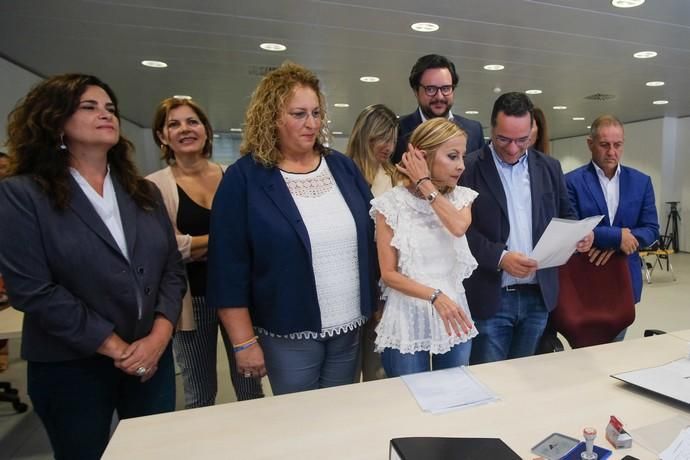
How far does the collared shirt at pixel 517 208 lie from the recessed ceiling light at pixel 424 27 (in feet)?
7.29

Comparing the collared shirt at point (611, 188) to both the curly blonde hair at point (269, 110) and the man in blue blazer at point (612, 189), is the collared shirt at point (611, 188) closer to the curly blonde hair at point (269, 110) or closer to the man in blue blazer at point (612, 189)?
the man in blue blazer at point (612, 189)

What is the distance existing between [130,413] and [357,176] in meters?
1.11

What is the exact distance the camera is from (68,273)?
127cm

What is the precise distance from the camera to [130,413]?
1447mm

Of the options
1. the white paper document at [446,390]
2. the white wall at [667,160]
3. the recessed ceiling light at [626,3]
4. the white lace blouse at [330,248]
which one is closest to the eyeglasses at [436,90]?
the white lace blouse at [330,248]

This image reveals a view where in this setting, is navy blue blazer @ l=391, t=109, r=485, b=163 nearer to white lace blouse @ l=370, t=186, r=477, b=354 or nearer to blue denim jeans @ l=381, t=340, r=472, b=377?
white lace blouse @ l=370, t=186, r=477, b=354

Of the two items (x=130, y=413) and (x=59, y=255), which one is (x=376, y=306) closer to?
(x=130, y=413)

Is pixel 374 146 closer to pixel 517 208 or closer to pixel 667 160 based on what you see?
pixel 517 208

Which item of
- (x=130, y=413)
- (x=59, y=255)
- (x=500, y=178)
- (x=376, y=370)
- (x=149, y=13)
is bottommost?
(x=376, y=370)

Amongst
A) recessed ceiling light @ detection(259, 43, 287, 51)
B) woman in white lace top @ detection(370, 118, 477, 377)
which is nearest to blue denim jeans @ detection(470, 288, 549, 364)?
woman in white lace top @ detection(370, 118, 477, 377)

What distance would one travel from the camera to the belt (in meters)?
1.81

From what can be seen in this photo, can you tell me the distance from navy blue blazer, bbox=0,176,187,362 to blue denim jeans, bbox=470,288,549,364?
1.31 m

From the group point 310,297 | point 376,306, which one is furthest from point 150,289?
point 376,306

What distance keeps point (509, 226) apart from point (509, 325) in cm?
42
